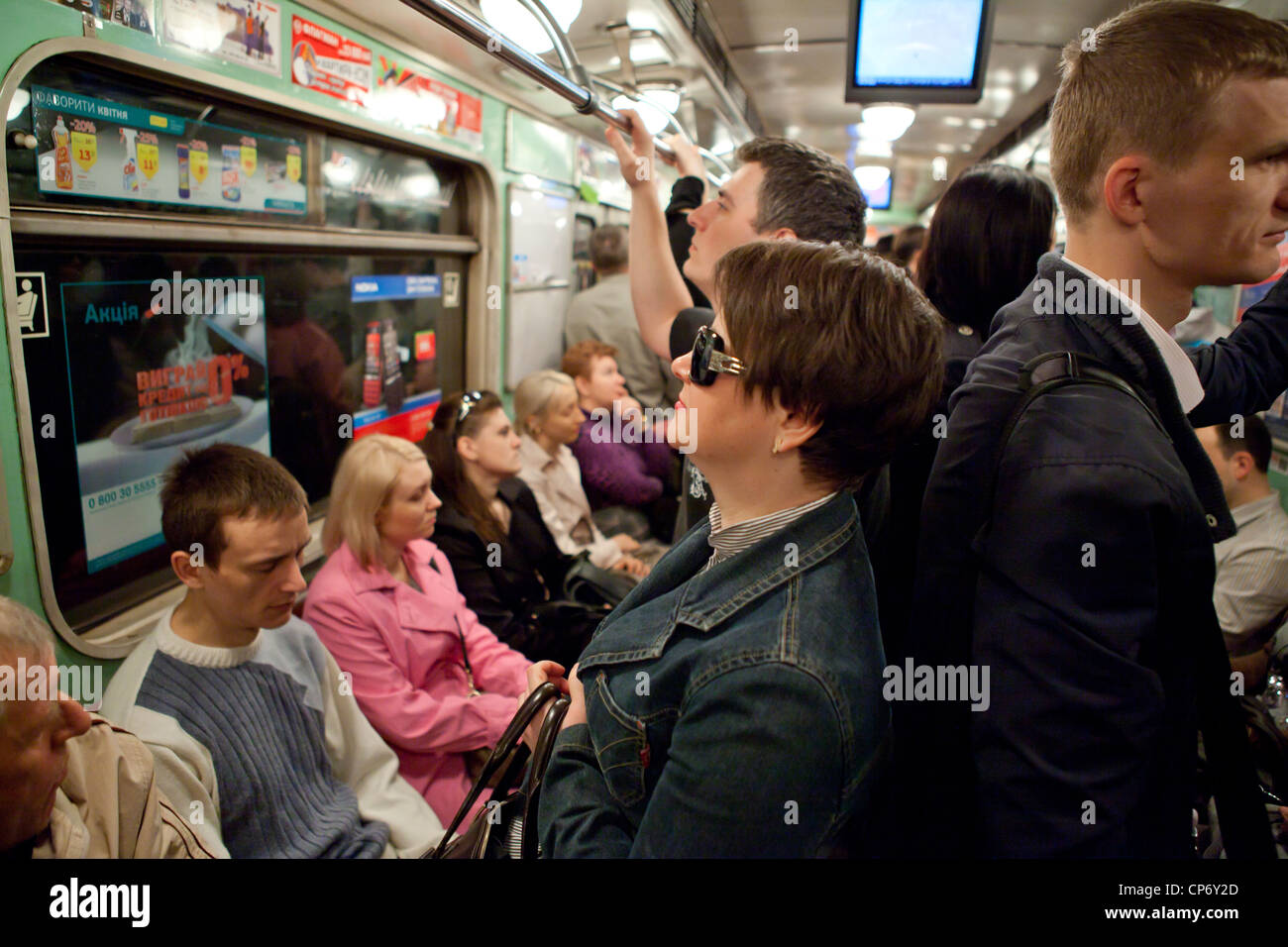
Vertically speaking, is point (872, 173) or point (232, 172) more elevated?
point (872, 173)

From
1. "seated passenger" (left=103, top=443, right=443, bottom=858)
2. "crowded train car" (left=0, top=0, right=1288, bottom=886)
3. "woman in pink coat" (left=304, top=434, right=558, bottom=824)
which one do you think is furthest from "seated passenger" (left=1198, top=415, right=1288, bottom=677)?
"seated passenger" (left=103, top=443, right=443, bottom=858)

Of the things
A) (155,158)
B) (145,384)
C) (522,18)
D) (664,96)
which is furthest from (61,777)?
(664,96)

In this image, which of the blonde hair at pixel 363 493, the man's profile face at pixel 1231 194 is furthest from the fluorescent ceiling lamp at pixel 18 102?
the man's profile face at pixel 1231 194

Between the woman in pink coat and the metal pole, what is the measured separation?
1.24 meters

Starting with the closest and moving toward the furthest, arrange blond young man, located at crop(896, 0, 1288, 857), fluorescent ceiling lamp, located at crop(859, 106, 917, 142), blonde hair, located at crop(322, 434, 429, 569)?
blond young man, located at crop(896, 0, 1288, 857) < blonde hair, located at crop(322, 434, 429, 569) < fluorescent ceiling lamp, located at crop(859, 106, 917, 142)

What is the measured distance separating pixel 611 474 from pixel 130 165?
257 centimetres

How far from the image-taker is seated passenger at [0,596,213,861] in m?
1.11

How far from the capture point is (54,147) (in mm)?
1908

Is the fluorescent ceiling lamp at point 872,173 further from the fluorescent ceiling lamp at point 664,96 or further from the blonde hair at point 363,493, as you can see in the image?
the blonde hair at point 363,493

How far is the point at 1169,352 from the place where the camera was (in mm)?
1019

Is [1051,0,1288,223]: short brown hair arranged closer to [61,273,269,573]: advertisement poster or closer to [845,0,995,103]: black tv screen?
[845,0,995,103]: black tv screen

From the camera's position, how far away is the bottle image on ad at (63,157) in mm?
1911

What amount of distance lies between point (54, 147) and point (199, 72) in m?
0.51

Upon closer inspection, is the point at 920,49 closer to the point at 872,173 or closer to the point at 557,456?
the point at 557,456
